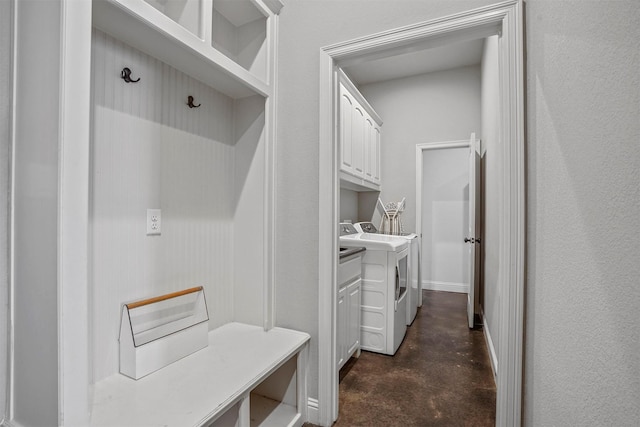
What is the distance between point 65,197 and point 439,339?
308 cm

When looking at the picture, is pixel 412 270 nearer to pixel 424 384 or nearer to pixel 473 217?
pixel 473 217

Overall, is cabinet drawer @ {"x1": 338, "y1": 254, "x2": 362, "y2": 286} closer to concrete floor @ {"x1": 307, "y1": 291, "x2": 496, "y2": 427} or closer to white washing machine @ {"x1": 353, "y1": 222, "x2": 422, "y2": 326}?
concrete floor @ {"x1": 307, "y1": 291, "x2": 496, "y2": 427}

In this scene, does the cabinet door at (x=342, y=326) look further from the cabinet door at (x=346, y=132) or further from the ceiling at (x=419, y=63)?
the ceiling at (x=419, y=63)

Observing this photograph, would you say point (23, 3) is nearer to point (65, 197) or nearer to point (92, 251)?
point (65, 197)

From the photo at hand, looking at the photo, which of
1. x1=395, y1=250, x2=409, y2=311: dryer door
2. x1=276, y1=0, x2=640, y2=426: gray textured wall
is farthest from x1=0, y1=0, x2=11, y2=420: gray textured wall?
x1=395, y1=250, x2=409, y2=311: dryer door

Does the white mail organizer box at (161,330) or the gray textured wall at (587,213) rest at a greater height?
the gray textured wall at (587,213)

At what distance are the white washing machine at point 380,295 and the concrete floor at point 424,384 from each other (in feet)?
0.44

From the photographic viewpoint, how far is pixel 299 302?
1.80 metres

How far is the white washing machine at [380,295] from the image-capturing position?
257 cm

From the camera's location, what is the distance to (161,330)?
57.2 inches

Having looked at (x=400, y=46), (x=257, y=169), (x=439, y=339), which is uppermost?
(x=400, y=46)

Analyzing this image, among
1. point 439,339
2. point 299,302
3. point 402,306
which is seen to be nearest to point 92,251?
point 299,302

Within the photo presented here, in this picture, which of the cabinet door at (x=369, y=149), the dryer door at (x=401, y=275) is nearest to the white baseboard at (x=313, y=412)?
the dryer door at (x=401, y=275)

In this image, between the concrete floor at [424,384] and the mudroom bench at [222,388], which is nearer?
the mudroom bench at [222,388]
